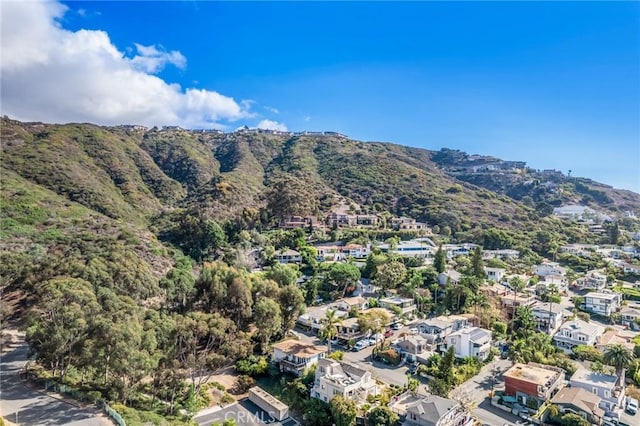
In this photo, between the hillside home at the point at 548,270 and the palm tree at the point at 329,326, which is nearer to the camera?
the palm tree at the point at 329,326

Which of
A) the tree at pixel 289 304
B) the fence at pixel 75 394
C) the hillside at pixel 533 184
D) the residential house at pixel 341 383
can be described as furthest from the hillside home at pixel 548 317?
the hillside at pixel 533 184

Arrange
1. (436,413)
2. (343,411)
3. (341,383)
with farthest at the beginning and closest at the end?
(341,383)
(343,411)
(436,413)

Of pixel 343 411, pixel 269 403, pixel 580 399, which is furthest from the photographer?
pixel 269 403

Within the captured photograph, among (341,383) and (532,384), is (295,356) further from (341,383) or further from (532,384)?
(532,384)

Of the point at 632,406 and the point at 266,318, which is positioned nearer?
the point at 632,406

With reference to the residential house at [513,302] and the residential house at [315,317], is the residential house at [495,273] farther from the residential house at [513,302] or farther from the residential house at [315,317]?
the residential house at [315,317]

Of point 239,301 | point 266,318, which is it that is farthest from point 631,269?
point 239,301
